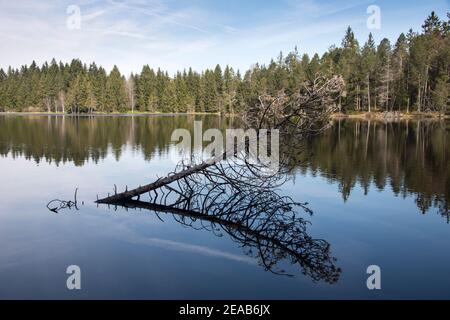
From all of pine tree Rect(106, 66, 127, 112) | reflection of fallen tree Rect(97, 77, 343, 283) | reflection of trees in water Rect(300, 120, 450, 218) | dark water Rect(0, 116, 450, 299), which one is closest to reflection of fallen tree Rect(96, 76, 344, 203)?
reflection of fallen tree Rect(97, 77, 343, 283)

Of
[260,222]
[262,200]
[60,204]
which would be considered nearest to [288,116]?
[262,200]

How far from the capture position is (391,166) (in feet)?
85.4

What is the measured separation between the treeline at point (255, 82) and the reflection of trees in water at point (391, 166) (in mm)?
42987

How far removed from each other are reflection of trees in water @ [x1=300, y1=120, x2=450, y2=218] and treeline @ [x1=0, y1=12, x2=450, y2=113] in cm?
4299

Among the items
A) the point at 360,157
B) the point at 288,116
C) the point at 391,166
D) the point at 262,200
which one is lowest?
the point at 262,200

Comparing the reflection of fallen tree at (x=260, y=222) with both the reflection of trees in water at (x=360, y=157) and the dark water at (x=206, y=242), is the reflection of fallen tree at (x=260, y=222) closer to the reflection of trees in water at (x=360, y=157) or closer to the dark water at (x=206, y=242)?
the dark water at (x=206, y=242)

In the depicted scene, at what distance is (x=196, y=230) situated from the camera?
13109 mm

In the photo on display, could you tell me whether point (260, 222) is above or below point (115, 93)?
below

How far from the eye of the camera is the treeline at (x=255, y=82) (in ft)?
279

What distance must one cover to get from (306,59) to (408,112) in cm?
3141

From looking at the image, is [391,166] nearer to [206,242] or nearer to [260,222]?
[260,222]

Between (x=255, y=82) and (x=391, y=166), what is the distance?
87760 mm
